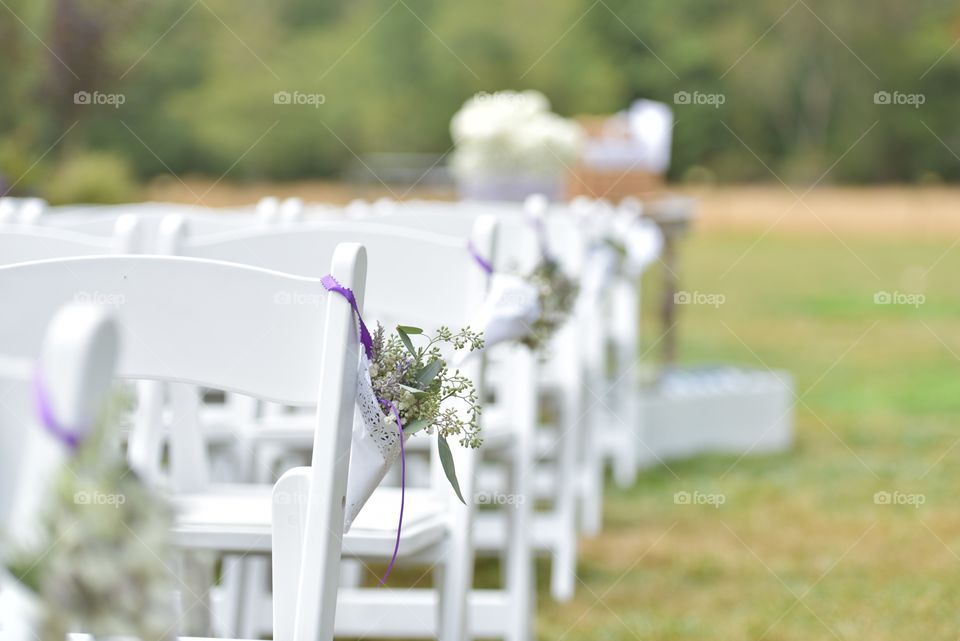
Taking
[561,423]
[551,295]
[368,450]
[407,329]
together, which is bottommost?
[368,450]

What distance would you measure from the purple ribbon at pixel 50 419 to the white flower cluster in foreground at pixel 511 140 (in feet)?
12.6

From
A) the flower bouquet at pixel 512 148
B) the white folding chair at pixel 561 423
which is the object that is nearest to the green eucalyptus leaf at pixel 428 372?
the white folding chair at pixel 561 423

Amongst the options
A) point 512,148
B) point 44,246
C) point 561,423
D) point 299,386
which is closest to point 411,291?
point 44,246

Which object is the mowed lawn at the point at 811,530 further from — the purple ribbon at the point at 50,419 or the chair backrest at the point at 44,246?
the purple ribbon at the point at 50,419

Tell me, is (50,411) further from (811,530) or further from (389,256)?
(811,530)

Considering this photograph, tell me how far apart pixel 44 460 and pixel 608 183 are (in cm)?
469

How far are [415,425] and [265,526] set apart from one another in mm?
417

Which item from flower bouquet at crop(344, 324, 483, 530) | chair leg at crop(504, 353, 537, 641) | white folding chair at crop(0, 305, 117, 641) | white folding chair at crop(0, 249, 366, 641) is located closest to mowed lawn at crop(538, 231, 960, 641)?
chair leg at crop(504, 353, 537, 641)

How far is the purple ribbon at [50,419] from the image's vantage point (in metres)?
0.66

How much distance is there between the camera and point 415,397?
1383 mm

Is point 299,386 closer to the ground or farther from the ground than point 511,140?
closer to the ground

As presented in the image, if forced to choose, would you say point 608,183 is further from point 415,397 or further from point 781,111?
point 781,111

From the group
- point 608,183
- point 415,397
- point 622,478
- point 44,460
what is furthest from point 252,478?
point 608,183

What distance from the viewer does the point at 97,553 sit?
2.25ft
